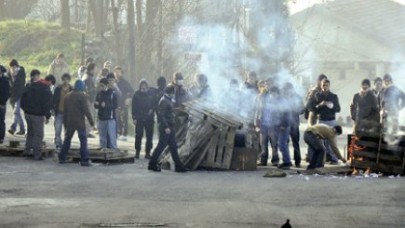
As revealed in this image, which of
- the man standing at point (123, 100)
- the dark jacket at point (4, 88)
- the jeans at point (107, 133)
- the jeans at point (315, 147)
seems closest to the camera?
the jeans at point (315, 147)

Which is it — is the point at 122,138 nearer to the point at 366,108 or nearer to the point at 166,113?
the point at 166,113

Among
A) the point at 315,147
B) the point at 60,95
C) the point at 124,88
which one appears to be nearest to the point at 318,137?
the point at 315,147

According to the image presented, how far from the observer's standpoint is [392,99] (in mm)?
19312

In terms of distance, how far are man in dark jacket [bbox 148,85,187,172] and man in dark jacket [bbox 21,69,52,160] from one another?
267cm

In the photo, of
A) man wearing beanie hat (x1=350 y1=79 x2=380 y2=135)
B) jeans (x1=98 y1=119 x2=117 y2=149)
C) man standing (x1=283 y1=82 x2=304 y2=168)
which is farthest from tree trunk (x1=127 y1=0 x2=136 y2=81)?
man wearing beanie hat (x1=350 y1=79 x2=380 y2=135)

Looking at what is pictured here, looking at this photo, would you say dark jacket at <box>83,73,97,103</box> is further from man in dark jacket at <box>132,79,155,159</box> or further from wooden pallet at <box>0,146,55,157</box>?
wooden pallet at <box>0,146,55,157</box>

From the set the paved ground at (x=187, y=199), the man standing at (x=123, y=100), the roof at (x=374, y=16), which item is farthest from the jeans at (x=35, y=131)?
the roof at (x=374, y=16)

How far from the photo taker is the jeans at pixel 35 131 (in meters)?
18.1

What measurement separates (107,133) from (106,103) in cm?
81

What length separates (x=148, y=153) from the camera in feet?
65.4

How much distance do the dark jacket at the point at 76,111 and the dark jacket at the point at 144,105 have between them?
210cm

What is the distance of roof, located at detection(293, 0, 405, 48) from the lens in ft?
102

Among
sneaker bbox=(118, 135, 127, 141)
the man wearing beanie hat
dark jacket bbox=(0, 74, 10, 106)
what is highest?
dark jacket bbox=(0, 74, 10, 106)

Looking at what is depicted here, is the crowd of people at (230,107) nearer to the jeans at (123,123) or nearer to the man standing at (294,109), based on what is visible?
the man standing at (294,109)
